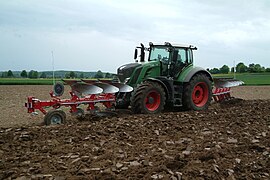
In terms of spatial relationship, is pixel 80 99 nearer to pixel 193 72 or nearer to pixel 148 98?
pixel 148 98

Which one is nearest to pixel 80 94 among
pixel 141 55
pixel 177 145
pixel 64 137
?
pixel 141 55

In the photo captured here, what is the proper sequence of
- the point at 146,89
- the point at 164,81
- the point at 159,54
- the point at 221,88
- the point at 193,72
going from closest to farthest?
the point at 146,89 < the point at 164,81 < the point at 193,72 < the point at 159,54 < the point at 221,88

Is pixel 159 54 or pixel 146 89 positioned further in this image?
pixel 159 54

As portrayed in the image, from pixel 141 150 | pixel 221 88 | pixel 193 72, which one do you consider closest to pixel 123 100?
pixel 193 72

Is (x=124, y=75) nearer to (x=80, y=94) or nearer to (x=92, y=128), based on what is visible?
(x=80, y=94)

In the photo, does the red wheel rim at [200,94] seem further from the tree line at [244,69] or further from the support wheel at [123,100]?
the tree line at [244,69]

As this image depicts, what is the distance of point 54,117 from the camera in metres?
9.47

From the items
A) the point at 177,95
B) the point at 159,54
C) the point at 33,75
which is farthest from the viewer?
the point at 33,75

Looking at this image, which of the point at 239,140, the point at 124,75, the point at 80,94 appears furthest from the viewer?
the point at 124,75

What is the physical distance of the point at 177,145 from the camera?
6.06 m

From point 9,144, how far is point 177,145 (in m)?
2.94

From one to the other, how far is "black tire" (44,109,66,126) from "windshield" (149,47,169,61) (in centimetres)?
406

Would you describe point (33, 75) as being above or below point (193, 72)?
below

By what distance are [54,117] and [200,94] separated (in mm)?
5464
